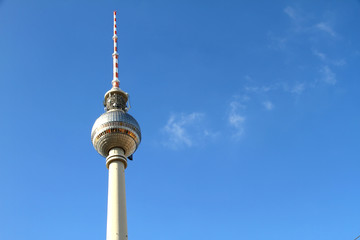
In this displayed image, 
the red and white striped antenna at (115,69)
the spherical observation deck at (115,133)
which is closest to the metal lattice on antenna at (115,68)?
the red and white striped antenna at (115,69)

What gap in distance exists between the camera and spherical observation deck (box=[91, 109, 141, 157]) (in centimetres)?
6512

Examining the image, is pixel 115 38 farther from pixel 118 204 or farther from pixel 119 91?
pixel 118 204

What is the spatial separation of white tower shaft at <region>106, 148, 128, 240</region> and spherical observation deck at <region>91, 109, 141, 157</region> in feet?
4.34

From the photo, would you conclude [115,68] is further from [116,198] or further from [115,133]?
[116,198]

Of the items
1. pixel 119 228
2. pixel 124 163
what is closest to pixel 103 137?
pixel 124 163

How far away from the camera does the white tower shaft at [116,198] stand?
54969 mm

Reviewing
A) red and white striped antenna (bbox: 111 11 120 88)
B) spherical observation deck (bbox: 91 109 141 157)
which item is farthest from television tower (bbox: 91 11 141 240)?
red and white striped antenna (bbox: 111 11 120 88)

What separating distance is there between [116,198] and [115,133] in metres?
11.1

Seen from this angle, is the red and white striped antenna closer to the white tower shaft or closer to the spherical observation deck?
the spherical observation deck

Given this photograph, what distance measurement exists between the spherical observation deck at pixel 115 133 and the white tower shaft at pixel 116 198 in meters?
1.32

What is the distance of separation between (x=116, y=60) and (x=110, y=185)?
27.2m

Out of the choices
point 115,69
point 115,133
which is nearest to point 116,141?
point 115,133

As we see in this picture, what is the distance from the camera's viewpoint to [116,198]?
58.8 metres

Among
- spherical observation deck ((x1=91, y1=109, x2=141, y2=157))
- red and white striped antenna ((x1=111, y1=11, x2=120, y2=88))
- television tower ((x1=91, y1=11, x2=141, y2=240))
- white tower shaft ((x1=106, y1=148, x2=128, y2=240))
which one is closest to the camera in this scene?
white tower shaft ((x1=106, y1=148, x2=128, y2=240))
